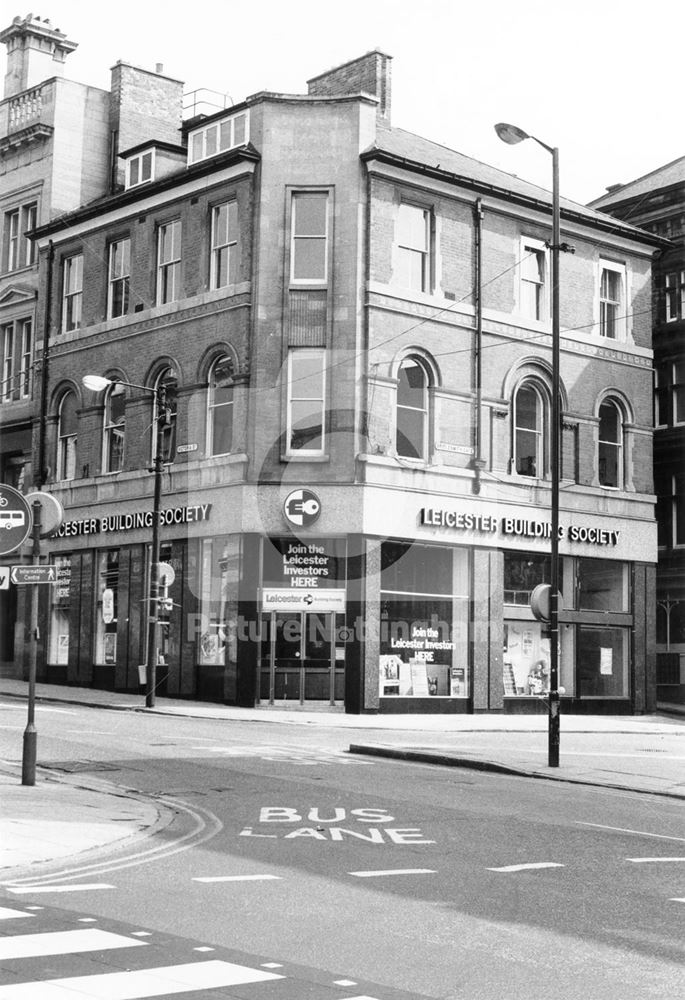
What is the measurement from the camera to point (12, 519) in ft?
44.2

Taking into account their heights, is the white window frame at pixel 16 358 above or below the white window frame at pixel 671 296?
below

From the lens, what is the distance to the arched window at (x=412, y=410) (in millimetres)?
32906

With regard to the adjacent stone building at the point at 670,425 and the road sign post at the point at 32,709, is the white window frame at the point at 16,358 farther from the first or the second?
the road sign post at the point at 32,709

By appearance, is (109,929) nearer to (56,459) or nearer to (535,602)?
(535,602)

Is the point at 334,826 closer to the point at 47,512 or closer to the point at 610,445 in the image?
the point at 47,512

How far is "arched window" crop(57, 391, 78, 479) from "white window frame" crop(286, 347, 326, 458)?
350 inches

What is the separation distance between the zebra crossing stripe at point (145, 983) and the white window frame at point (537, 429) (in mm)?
28782

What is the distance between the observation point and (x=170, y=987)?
6508 mm

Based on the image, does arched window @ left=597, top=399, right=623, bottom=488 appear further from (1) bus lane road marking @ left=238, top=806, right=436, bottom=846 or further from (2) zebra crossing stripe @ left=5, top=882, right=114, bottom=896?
(2) zebra crossing stripe @ left=5, top=882, right=114, bottom=896

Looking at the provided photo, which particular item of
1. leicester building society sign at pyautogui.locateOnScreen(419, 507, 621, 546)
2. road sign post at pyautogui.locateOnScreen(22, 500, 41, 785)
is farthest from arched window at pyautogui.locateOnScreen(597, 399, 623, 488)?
road sign post at pyautogui.locateOnScreen(22, 500, 41, 785)

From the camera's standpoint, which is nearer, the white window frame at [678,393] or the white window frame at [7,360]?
the white window frame at [678,393]

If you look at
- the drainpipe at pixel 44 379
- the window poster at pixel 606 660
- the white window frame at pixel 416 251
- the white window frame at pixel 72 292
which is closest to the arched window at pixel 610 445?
the window poster at pixel 606 660

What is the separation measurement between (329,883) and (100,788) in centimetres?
677

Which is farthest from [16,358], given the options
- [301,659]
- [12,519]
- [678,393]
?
[12,519]
